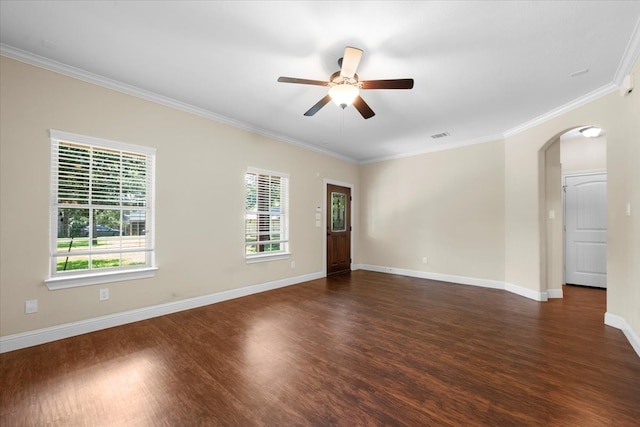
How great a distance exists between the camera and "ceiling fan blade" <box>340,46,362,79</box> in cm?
217

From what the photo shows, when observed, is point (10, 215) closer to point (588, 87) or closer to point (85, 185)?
point (85, 185)

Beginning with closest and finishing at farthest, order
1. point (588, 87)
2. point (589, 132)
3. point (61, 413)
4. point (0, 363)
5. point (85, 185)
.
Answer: point (61, 413), point (0, 363), point (85, 185), point (588, 87), point (589, 132)

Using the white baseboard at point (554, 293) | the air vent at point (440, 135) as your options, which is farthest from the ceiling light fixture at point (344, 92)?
the white baseboard at point (554, 293)

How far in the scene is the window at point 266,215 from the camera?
458 centimetres

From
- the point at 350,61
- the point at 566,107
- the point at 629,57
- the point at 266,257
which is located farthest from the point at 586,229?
the point at 266,257

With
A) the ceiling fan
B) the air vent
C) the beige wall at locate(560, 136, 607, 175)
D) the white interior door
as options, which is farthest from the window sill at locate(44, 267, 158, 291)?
the beige wall at locate(560, 136, 607, 175)

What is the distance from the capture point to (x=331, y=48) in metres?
2.46

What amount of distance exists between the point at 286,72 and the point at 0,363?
3.78m

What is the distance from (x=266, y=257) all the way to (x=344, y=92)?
3177 millimetres

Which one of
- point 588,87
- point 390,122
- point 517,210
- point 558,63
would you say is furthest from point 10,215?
point 517,210

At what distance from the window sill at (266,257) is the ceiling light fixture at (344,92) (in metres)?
3.00

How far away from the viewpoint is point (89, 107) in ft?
9.78

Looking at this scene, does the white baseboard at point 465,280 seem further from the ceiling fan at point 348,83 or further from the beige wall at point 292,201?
the ceiling fan at point 348,83

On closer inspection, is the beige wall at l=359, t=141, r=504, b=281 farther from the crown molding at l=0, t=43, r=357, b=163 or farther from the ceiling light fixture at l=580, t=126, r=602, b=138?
the crown molding at l=0, t=43, r=357, b=163
